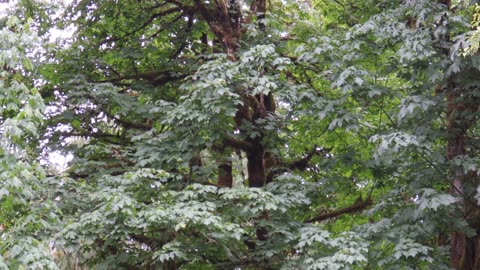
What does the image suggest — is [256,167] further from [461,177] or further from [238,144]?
[461,177]

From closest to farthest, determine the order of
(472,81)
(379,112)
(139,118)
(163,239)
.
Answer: (472,81) → (163,239) → (379,112) → (139,118)

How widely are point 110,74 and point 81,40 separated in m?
0.50

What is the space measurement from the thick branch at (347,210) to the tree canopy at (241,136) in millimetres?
16

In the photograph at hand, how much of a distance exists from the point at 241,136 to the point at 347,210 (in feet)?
4.75

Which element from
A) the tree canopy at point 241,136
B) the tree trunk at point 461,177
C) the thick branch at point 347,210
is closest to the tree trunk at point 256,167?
the tree canopy at point 241,136

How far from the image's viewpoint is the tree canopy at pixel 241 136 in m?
4.26

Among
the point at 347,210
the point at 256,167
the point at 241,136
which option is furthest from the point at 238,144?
the point at 347,210

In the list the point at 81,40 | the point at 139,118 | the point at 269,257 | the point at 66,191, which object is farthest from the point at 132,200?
the point at 81,40

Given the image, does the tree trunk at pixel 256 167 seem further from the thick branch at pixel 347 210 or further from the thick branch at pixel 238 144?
the thick branch at pixel 347 210

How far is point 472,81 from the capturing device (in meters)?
4.39

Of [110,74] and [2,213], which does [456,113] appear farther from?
[110,74]

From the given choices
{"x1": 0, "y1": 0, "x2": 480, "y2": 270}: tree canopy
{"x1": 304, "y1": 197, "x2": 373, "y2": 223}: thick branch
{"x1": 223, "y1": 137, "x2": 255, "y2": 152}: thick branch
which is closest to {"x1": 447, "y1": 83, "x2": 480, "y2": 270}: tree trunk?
{"x1": 0, "y1": 0, "x2": 480, "y2": 270}: tree canopy

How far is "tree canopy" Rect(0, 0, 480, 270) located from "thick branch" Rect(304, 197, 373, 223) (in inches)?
0.6

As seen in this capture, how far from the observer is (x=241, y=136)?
6.03 meters
